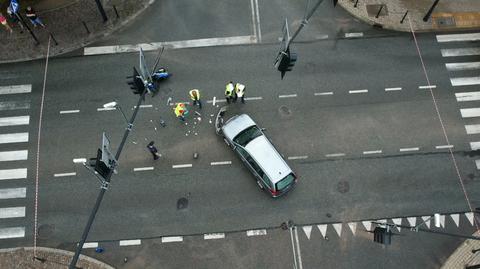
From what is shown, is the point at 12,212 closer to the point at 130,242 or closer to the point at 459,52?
the point at 130,242

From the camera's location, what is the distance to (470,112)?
23.6 meters

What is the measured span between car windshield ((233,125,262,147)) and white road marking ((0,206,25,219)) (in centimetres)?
1204

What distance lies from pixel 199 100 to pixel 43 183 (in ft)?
32.1

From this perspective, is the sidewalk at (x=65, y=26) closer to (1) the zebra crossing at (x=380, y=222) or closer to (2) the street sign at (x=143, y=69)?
(2) the street sign at (x=143, y=69)

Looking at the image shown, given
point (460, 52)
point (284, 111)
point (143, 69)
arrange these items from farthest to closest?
point (460, 52) < point (284, 111) < point (143, 69)

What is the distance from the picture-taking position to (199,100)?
23000 millimetres

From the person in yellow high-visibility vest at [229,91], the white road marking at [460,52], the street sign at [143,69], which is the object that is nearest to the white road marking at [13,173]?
the street sign at [143,69]

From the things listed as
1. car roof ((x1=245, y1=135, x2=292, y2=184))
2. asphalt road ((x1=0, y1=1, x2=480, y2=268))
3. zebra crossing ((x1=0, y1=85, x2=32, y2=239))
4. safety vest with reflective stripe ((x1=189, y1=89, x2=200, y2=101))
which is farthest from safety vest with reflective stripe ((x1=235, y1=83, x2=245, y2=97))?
zebra crossing ((x1=0, y1=85, x2=32, y2=239))

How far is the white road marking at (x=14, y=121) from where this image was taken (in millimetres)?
22609

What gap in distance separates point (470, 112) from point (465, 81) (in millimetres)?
2175

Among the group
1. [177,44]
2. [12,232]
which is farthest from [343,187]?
[12,232]

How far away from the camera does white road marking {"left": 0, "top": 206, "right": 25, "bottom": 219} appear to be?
20.7m

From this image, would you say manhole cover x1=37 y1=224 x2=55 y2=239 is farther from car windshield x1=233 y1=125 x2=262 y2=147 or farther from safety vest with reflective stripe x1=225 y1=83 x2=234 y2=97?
safety vest with reflective stripe x1=225 y1=83 x2=234 y2=97

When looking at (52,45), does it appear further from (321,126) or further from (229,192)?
(321,126)
